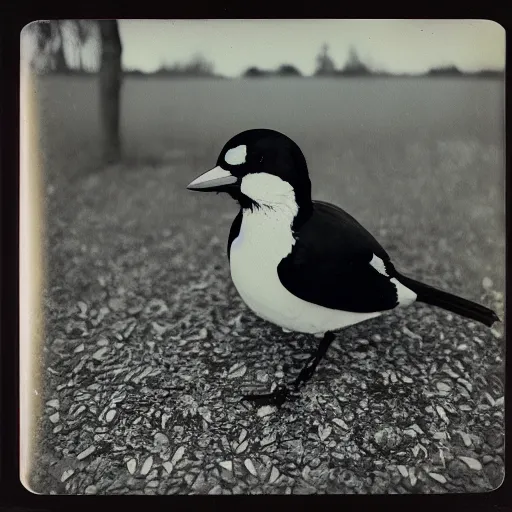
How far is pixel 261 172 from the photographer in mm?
1112

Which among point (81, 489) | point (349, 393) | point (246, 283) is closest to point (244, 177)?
point (246, 283)

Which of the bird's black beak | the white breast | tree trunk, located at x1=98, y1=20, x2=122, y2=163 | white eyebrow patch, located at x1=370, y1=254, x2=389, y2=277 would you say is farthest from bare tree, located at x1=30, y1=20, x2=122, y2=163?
white eyebrow patch, located at x1=370, y1=254, x2=389, y2=277

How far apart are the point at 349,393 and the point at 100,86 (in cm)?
78

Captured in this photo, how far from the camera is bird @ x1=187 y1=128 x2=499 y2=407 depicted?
112cm

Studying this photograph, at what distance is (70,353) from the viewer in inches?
48.9

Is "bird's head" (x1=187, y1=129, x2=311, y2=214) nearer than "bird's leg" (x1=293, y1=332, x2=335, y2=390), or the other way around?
"bird's head" (x1=187, y1=129, x2=311, y2=214)

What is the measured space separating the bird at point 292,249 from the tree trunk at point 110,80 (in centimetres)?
20

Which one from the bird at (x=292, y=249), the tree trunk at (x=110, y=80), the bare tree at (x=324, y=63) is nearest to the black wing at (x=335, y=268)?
the bird at (x=292, y=249)

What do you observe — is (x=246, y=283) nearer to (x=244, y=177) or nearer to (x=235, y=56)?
(x=244, y=177)

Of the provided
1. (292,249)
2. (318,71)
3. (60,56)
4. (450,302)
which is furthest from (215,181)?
(450,302)

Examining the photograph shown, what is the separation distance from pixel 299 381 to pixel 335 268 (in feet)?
0.82

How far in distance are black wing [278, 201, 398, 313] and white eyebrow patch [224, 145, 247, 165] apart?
0.55ft

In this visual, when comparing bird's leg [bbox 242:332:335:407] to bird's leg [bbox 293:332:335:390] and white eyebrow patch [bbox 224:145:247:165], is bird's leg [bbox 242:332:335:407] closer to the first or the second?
bird's leg [bbox 293:332:335:390]

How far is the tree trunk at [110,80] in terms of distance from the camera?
1199mm
